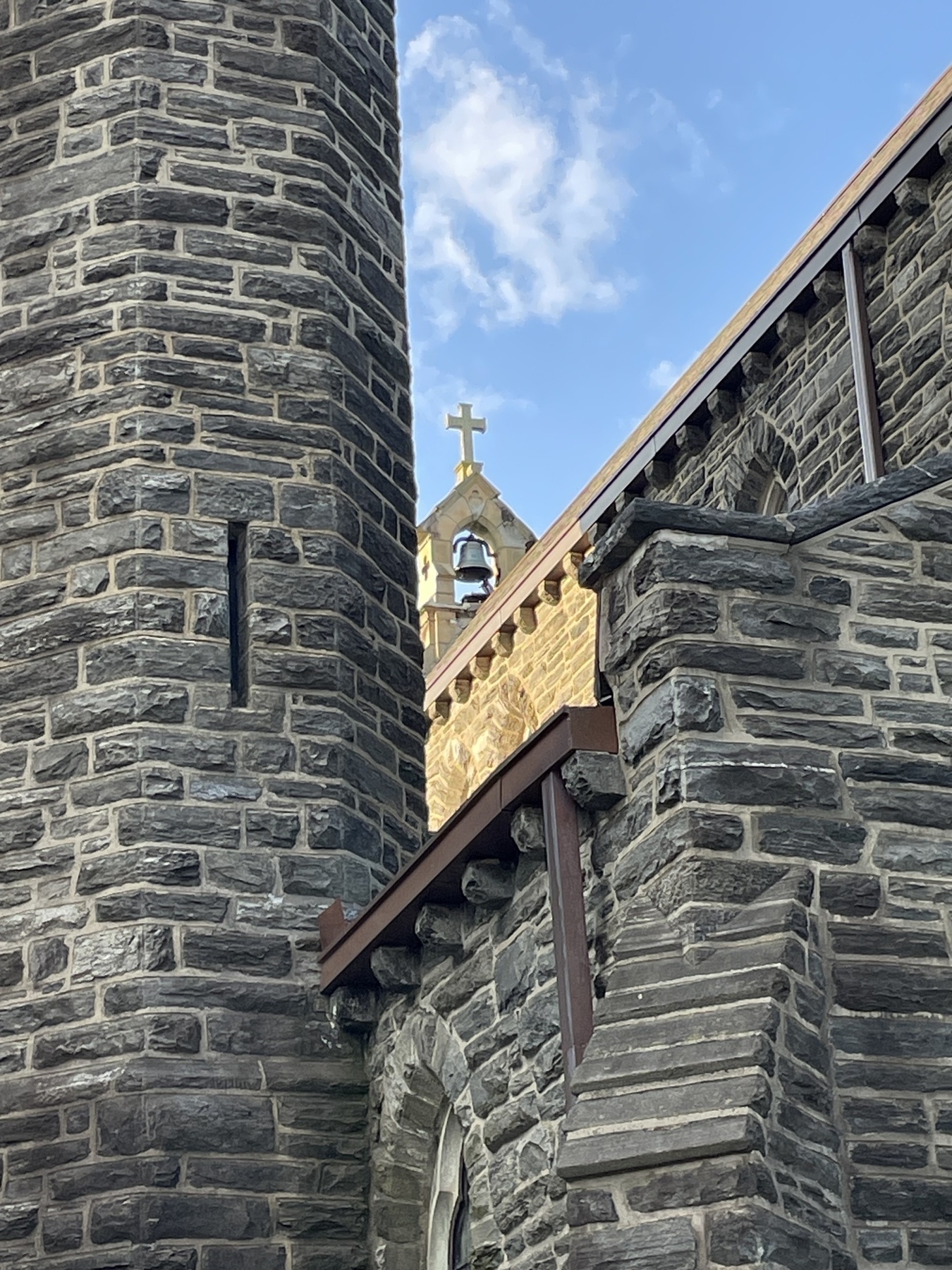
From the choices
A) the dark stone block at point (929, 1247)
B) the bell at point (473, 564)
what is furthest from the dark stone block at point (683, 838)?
the bell at point (473, 564)

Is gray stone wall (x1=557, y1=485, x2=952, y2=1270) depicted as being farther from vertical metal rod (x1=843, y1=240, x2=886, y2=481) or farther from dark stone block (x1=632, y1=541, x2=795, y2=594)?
vertical metal rod (x1=843, y1=240, x2=886, y2=481)

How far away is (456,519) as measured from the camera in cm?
2689

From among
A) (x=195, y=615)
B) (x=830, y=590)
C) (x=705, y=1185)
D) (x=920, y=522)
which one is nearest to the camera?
(x=705, y=1185)

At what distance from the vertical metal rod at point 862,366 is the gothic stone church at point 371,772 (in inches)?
1.4

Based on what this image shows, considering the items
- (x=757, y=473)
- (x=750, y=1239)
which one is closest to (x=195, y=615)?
(x=750, y=1239)

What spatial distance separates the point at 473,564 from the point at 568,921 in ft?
52.4

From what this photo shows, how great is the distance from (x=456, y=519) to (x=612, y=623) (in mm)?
18274

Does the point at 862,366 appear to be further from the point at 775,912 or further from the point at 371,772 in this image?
the point at 775,912

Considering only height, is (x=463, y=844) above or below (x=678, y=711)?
below

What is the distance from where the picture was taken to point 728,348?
16.6 metres

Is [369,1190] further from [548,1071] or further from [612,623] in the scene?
[612,623]

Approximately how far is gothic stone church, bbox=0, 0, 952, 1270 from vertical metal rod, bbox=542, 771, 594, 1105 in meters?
0.02

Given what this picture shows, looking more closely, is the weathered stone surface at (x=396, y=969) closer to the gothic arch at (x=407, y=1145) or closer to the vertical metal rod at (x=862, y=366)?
the gothic arch at (x=407, y=1145)

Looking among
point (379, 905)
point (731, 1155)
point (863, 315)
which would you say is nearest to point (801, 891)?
point (731, 1155)
